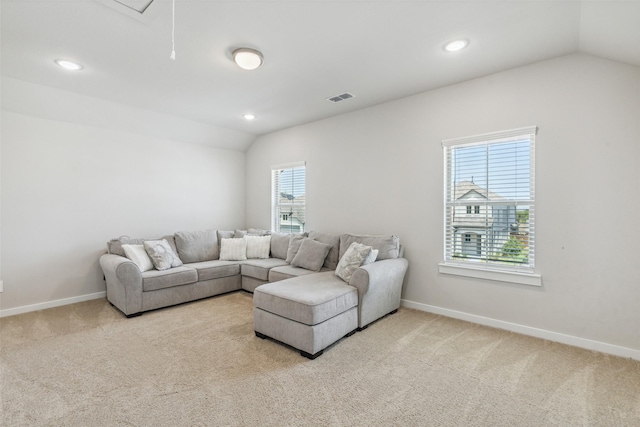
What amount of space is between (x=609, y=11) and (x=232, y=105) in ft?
12.6

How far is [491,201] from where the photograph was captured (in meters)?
3.23

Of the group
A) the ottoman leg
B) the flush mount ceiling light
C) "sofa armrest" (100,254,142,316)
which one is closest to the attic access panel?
the flush mount ceiling light

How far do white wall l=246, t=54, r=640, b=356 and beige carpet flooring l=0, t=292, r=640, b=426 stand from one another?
36 cm

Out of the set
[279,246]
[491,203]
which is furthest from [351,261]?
[279,246]

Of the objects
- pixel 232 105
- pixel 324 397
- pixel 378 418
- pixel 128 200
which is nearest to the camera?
pixel 378 418

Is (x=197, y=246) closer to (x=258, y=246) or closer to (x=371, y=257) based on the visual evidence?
(x=258, y=246)

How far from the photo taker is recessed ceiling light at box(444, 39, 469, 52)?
2.57m

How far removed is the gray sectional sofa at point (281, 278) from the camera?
270 centimetres

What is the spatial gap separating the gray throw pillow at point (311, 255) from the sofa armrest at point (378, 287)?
93cm

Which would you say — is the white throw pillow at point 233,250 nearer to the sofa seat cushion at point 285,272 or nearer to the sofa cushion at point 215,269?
the sofa cushion at point 215,269

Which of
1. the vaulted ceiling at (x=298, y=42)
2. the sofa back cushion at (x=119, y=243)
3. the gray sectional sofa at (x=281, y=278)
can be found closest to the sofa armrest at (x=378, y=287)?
the gray sectional sofa at (x=281, y=278)

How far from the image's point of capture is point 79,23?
7.59 ft

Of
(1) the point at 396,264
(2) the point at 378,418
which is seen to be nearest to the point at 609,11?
(1) the point at 396,264

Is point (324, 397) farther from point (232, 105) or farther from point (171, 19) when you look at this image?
point (232, 105)
